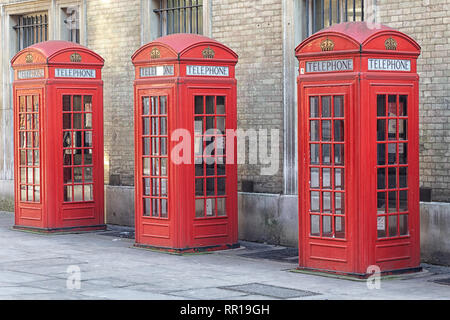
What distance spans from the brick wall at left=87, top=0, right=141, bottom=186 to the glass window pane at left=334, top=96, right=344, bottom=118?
633 cm

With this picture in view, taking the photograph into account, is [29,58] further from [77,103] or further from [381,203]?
[381,203]

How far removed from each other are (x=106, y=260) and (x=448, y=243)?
430cm

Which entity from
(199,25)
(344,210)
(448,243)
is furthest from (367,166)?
(199,25)

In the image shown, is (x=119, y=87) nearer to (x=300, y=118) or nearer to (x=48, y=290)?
(x=300, y=118)

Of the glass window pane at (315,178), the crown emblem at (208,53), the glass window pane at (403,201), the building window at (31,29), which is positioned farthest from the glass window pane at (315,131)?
the building window at (31,29)

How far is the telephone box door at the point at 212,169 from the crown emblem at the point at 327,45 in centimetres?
242

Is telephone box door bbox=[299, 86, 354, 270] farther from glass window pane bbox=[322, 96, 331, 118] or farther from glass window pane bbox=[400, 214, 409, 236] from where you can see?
glass window pane bbox=[400, 214, 409, 236]

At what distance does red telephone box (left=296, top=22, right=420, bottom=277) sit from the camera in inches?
408

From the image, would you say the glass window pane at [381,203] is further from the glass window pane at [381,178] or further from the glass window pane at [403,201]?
the glass window pane at [403,201]

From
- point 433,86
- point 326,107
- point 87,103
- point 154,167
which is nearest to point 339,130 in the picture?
point 326,107

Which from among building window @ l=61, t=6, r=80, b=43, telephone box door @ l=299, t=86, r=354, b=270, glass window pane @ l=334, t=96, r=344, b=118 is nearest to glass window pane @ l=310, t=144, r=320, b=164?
telephone box door @ l=299, t=86, r=354, b=270

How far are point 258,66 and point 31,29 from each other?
6525 mm

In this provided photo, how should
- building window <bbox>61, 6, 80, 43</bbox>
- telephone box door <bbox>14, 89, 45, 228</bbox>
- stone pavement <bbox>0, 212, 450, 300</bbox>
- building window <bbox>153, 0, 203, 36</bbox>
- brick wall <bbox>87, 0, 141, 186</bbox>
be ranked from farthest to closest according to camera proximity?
building window <bbox>61, 6, 80, 43</bbox> → brick wall <bbox>87, 0, 141, 186</bbox> → building window <bbox>153, 0, 203, 36</bbox> → telephone box door <bbox>14, 89, 45, 228</bbox> → stone pavement <bbox>0, 212, 450, 300</bbox>

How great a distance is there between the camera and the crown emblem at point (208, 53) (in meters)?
12.6
